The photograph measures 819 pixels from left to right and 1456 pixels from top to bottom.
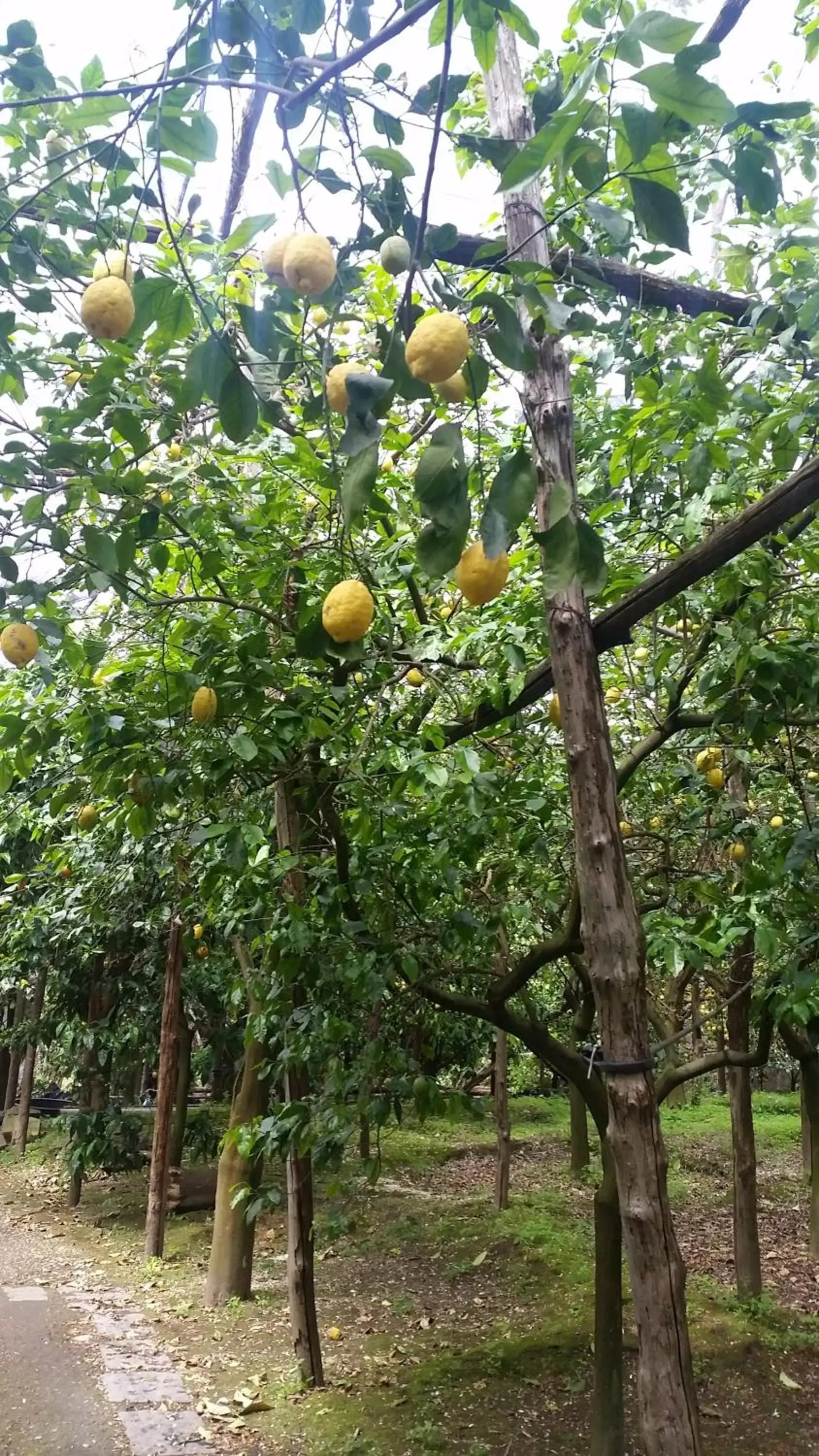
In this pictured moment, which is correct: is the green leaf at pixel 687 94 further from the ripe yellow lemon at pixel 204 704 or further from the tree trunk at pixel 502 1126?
the tree trunk at pixel 502 1126

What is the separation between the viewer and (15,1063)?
12.7 metres

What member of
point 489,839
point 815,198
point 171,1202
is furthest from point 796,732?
point 171,1202

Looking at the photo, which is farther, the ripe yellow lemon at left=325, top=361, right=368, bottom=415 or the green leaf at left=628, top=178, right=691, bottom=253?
the ripe yellow lemon at left=325, top=361, right=368, bottom=415

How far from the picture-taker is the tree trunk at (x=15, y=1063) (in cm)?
1045

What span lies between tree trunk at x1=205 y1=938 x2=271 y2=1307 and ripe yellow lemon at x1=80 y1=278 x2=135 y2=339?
4369mm

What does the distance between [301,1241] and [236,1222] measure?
1.81 metres

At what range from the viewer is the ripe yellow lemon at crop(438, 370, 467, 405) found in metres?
1.22

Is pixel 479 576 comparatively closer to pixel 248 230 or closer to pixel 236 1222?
pixel 248 230

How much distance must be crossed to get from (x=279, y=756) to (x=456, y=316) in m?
1.62

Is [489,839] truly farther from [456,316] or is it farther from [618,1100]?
[456,316]

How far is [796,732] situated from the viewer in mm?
3371

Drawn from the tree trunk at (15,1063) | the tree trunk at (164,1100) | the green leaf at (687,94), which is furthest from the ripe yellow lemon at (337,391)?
the tree trunk at (15,1063)

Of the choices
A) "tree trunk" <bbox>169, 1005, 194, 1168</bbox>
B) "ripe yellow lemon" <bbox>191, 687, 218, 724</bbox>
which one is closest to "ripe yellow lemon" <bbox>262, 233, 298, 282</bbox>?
"ripe yellow lemon" <bbox>191, 687, 218, 724</bbox>

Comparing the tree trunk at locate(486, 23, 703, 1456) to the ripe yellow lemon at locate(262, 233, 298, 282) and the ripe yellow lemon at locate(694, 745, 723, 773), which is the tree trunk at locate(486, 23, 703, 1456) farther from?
the ripe yellow lemon at locate(694, 745, 723, 773)
